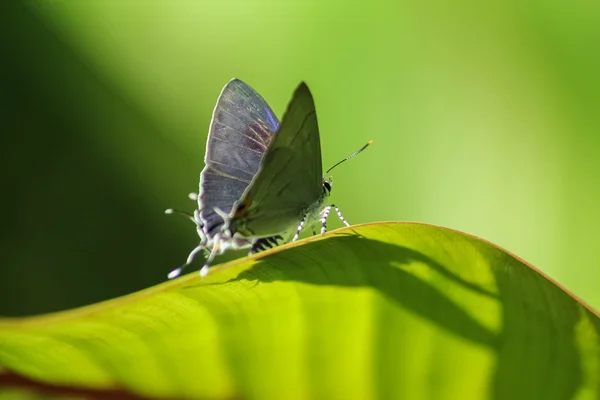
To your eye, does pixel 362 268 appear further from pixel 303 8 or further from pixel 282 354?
pixel 303 8

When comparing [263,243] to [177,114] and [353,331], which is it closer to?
[177,114]

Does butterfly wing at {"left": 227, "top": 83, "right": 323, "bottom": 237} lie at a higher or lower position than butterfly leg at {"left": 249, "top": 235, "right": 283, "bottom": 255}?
higher

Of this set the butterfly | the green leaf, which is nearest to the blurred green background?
the butterfly

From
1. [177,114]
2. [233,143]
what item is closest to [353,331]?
[233,143]

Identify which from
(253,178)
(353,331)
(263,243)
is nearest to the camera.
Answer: (353,331)

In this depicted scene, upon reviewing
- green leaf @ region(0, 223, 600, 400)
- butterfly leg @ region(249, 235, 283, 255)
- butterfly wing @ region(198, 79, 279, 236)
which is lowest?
butterfly leg @ region(249, 235, 283, 255)

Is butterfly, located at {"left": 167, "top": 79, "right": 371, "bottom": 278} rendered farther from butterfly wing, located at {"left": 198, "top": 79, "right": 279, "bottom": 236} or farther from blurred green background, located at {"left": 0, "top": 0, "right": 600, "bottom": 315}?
blurred green background, located at {"left": 0, "top": 0, "right": 600, "bottom": 315}
